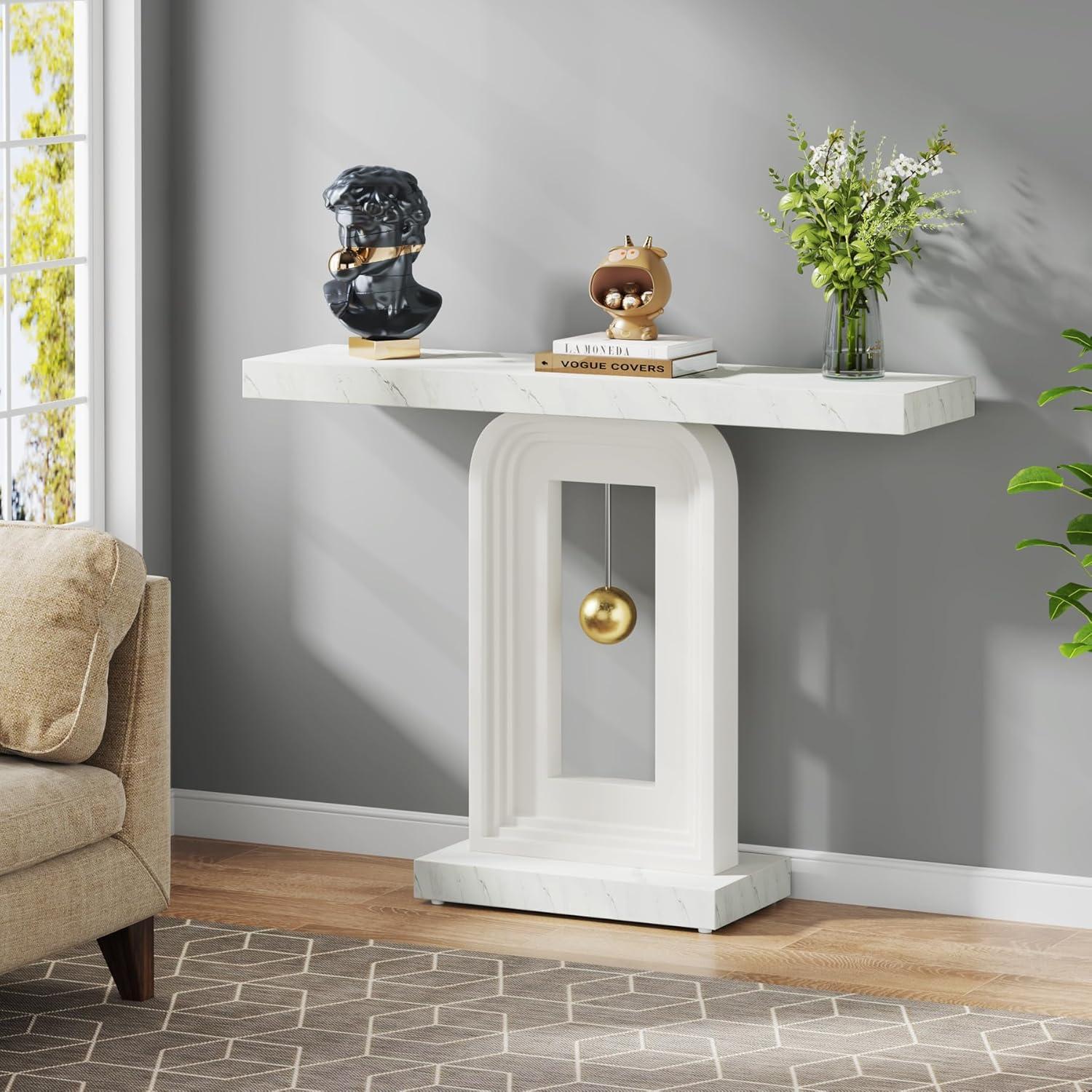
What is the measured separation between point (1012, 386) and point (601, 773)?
124 cm

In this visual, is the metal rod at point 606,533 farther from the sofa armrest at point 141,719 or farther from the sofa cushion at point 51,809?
the sofa cushion at point 51,809

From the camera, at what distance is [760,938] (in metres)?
3.93

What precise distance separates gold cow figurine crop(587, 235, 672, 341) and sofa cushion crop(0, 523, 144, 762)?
3.88ft

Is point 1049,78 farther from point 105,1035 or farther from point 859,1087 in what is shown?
point 105,1035

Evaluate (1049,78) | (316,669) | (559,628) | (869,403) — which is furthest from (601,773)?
(1049,78)

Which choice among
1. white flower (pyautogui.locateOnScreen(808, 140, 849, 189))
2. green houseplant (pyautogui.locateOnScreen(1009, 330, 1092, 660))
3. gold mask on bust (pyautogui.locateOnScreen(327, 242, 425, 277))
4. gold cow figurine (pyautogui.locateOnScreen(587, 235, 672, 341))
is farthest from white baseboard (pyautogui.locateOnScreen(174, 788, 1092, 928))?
white flower (pyautogui.locateOnScreen(808, 140, 849, 189))

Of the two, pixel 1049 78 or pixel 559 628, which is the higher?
pixel 1049 78

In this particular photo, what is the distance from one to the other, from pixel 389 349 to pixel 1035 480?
140cm

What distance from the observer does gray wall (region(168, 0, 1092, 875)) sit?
3949mm

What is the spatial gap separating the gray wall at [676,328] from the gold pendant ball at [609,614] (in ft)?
0.86

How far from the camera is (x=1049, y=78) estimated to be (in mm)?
3848

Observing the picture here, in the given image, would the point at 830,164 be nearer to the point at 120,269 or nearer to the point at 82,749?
the point at 120,269

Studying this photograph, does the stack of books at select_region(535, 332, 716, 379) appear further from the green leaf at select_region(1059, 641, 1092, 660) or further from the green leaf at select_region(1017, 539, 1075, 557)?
the green leaf at select_region(1059, 641, 1092, 660)

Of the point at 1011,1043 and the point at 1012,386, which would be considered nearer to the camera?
the point at 1011,1043
